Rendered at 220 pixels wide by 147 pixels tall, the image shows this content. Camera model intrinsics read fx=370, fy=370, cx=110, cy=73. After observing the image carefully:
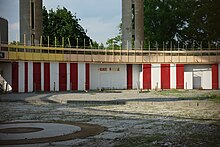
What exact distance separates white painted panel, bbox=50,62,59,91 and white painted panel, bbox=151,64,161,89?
9654 mm

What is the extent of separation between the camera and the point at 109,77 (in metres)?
37.5

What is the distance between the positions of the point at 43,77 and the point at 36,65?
1245 millimetres

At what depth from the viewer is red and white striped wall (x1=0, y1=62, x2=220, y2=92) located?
113ft

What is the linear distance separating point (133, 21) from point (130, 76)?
6.67m

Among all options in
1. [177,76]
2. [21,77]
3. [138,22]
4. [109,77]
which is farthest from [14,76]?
[177,76]

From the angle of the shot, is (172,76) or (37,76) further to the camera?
(172,76)

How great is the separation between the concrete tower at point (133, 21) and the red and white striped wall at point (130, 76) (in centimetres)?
362

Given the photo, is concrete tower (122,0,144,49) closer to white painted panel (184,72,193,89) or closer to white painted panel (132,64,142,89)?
white painted panel (132,64,142,89)

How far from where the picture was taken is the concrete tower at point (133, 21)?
39.8 metres

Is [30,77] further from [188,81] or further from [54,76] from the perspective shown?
[188,81]

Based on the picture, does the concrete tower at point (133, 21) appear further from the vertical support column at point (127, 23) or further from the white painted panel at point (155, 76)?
the white painted panel at point (155, 76)

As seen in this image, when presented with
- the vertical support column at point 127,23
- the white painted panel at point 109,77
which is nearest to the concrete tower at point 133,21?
the vertical support column at point 127,23

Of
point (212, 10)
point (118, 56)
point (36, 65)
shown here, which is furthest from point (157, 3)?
point (212, 10)

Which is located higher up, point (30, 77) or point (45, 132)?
point (30, 77)
